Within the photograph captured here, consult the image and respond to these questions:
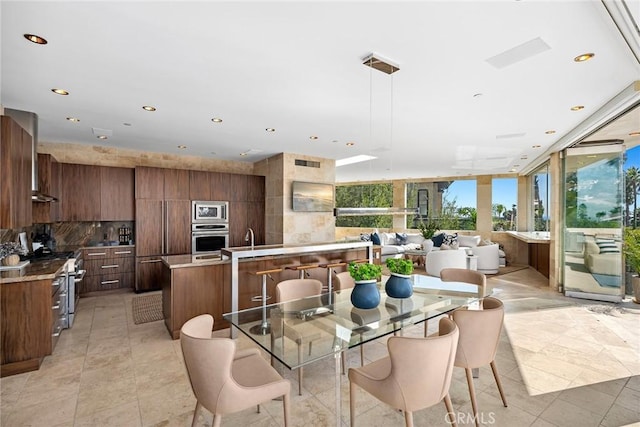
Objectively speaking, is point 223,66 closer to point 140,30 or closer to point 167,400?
point 140,30

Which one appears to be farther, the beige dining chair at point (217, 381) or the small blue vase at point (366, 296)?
the small blue vase at point (366, 296)

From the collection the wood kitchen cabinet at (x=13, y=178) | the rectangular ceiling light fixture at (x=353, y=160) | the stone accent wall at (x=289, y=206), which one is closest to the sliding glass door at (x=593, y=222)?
the rectangular ceiling light fixture at (x=353, y=160)

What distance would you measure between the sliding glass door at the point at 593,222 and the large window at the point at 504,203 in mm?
4073

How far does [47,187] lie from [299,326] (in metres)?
4.70

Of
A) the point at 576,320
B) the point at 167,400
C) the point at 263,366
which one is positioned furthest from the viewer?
the point at 576,320

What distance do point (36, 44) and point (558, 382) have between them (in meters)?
5.02

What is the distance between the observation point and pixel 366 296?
247cm

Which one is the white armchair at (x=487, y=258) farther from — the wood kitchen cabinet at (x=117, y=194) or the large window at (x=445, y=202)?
the wood kitchen cabinet at (x=117, y=194)

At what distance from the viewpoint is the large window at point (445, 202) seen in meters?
10.1

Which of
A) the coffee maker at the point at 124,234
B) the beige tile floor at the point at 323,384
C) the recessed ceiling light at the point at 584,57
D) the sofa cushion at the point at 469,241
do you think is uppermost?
the recessed ceiling light at the point at 584,57

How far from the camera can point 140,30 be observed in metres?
2.09

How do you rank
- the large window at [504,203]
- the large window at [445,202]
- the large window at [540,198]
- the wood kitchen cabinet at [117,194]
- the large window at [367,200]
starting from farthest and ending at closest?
the large window at [367,200]
the large window at [445,202]
the large window at [504,203]
the large window at [540,198]
the wood kitchen cabinet at [117,194]

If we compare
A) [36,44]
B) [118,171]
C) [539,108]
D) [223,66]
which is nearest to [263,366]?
[223,66]

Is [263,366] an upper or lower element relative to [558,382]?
upper
